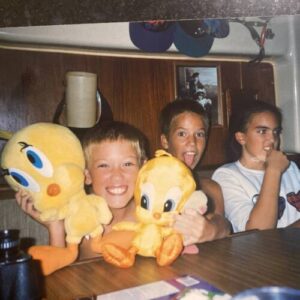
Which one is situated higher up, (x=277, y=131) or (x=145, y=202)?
(x=277, y=131)

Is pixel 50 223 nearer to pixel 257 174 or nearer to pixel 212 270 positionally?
pixel 212 270

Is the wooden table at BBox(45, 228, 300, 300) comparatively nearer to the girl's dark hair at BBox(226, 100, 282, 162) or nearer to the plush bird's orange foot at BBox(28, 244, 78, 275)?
the plush bird's orange foot at BBox(28, 244, 78, 275)

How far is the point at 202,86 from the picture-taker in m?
0.66

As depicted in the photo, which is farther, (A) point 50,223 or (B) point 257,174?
(B) point 257,174

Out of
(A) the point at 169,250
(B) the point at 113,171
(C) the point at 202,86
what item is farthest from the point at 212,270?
(C) the point at 202,86

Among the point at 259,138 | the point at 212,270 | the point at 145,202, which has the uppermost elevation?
the point at 259,138

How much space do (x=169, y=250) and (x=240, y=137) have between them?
306 mm

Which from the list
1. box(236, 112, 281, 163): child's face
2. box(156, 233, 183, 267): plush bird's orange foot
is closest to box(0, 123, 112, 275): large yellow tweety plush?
box(156, 233, 183, 267): plush bird's orange foot

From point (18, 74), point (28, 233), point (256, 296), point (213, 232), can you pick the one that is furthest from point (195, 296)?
point (18, 74)

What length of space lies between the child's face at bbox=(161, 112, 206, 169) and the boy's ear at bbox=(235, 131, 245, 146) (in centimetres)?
9

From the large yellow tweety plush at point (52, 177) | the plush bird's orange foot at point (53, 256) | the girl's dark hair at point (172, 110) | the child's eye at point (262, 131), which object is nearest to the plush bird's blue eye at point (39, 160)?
the large yellow tweety plush at point (52, 177)

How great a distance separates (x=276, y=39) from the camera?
0.64 m

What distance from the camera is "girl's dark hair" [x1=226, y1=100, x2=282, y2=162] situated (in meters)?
0.68

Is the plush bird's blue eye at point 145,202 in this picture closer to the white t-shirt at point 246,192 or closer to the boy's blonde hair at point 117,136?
the boy's blonde hair at point 117,136
